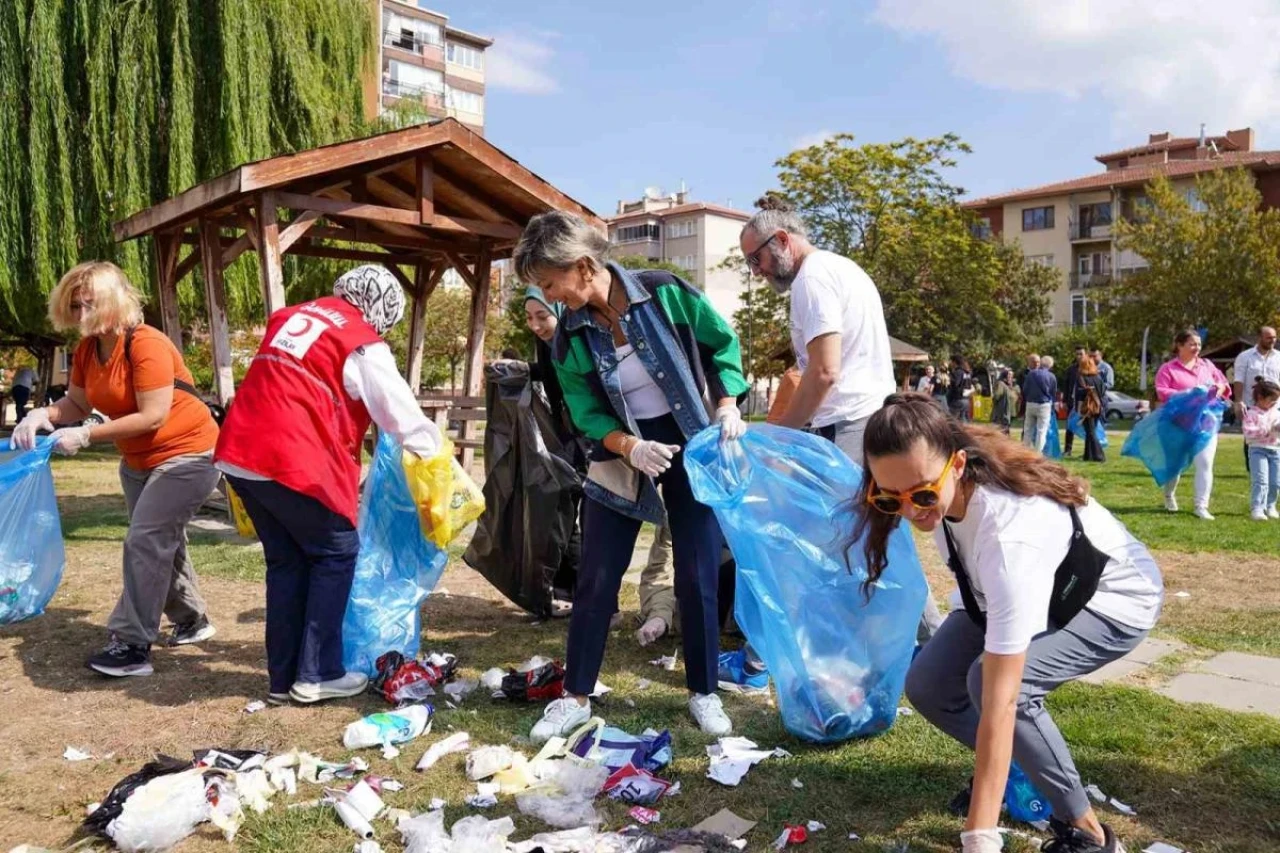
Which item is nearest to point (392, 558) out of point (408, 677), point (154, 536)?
point (408, 677)

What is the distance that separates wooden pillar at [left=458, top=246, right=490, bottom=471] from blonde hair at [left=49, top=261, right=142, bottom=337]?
529cm

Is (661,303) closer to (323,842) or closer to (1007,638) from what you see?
(1007,638)

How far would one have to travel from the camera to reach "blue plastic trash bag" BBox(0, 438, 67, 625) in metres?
4.25

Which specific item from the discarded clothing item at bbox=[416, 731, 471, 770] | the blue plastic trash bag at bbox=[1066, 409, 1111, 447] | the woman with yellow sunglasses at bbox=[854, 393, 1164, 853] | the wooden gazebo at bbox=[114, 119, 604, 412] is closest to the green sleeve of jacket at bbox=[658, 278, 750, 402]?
the woman with yellow sunglasses at bbox=[854, 393, 1164, 853]

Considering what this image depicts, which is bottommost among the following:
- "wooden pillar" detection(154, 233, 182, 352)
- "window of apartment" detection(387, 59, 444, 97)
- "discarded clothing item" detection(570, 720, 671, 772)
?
Answer: "discarded clothing item" detection(570, 720, 671, 772)

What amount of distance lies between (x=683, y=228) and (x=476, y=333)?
5658 cm

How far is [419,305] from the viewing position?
948 centimetres

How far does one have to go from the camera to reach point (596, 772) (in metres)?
2.69

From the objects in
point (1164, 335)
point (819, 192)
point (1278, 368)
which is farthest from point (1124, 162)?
point (1278, 368)

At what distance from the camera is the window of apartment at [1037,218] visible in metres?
49.6

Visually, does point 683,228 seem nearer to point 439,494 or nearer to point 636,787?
point 439,494

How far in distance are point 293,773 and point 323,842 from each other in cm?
41

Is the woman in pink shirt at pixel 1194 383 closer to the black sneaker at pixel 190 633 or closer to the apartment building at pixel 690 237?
the black sneaker at pixel 190 633

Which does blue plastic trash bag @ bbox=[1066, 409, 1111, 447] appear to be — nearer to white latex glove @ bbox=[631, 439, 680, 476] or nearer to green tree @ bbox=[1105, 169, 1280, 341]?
white latex glove @ bbox=[631, 439, 680, 476]
